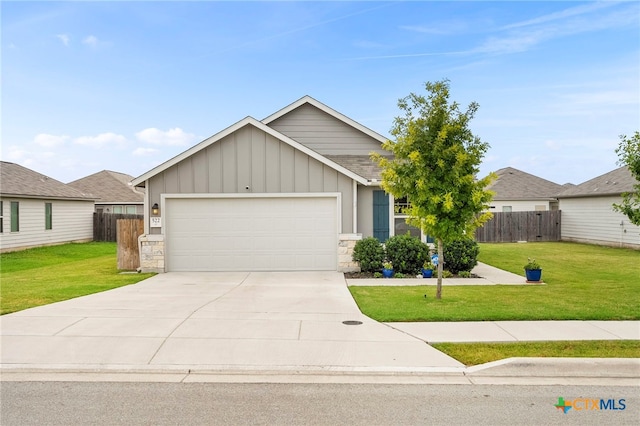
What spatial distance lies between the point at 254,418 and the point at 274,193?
10.9m

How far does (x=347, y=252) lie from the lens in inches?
592

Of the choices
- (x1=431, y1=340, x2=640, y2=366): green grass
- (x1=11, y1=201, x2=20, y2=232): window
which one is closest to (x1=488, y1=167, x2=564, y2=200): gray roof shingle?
(x1=431, y1=340, x2=640, y2=366): green grass

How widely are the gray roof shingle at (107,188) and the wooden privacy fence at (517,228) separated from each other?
24684mm

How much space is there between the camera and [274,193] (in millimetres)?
15180

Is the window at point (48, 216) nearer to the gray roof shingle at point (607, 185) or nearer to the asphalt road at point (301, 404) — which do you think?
the asphalt road at point (301, 404)

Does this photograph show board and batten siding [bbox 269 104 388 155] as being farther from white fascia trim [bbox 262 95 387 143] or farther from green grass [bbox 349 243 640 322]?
green grass [bbox 349 243 640 322]

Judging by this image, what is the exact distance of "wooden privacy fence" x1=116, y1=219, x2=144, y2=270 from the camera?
627 inches

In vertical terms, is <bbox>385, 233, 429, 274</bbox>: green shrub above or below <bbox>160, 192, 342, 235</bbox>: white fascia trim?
below

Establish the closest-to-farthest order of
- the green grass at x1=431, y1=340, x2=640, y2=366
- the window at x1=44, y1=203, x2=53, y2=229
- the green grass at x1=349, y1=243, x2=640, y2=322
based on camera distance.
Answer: the green grass at x1=431, y1=340, x2=640, y2=366
the green grass at x1=349, y1=243, x2=640, y2=322
the window at x1=44, y1=203, x2=53, y2=229

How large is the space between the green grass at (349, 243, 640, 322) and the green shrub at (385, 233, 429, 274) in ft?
7.30

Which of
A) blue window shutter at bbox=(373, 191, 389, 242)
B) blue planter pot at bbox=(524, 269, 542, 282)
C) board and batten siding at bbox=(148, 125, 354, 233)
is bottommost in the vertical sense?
blue planter pot at bbox=(524, 269, 542, 282)

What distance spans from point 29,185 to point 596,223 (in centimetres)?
3109

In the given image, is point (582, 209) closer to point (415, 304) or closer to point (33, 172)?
point (415, 304)

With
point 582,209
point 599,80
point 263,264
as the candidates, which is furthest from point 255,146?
point 582,209
